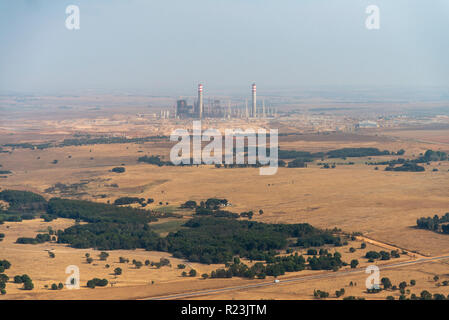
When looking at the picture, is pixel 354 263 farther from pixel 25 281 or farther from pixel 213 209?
pixel 213 209

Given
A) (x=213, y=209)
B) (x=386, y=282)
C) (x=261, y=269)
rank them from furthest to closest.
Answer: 1. (x=213, y=209)
2. (x=261, y=269)
3. (x=386, y=282)

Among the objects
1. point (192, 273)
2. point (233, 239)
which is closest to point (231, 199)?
point (233, 239)

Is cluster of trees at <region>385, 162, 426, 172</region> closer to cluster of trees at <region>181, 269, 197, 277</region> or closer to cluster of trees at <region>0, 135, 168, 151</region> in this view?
cluster of trees at <region>0, 135, 168, 151</region>

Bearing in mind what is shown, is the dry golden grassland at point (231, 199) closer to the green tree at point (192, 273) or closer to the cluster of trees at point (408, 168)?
the green tree at point (192, 273)

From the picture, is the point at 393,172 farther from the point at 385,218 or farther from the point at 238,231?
the point at 238,231

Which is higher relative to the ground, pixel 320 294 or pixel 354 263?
pixel 320 294

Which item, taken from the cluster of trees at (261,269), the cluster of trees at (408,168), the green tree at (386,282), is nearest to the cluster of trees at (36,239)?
the cluster of trees at (261,269)

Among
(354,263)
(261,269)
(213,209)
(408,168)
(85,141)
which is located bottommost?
(213,209)
